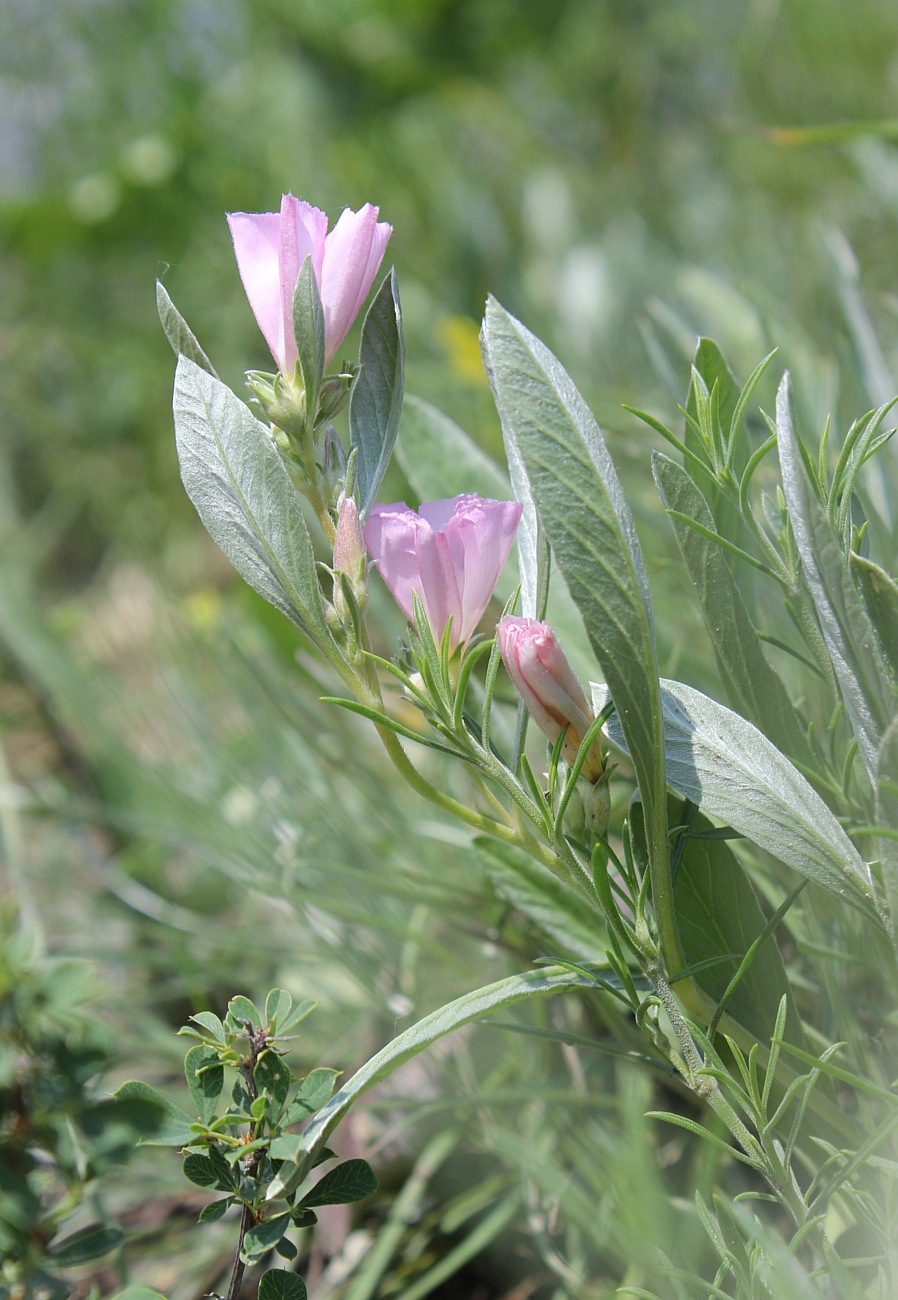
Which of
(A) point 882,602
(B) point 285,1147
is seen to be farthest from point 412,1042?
(A) point 882,602

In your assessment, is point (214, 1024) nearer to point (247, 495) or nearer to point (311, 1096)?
point (311, 1096)

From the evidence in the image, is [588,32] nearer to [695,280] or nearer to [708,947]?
[695,280]

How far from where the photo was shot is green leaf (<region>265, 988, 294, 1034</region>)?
323mm

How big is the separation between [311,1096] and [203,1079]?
0.04m

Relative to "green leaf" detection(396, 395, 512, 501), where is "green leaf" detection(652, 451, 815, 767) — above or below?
below

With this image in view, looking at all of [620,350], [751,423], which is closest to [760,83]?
[620,350]

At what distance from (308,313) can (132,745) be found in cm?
76

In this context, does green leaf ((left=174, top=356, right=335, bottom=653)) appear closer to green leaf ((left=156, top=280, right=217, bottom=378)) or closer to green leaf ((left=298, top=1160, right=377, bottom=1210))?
green leaf ((left=156, top=280, right=217, bottom=378))

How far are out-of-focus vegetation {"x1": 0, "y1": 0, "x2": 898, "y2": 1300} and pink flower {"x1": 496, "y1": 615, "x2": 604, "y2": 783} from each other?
125 mm

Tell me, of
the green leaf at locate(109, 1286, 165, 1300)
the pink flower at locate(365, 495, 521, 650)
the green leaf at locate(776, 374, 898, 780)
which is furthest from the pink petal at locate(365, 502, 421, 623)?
the green leaf at locate(109, 1286, 165, 1300)

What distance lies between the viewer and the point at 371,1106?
0.45 metres

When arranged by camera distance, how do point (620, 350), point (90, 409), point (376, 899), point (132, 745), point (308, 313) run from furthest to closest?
point (90, 409) → point (620, 350) → point (132, 745) → point (376, 899) → point (308, 313)

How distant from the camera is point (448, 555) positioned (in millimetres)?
288

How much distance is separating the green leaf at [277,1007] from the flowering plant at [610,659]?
35 millimetres
